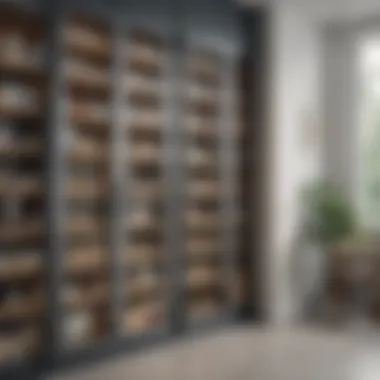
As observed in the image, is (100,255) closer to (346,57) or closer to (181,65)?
(181,65)

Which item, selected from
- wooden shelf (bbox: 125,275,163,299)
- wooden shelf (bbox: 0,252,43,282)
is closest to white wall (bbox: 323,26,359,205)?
wooden shelf (bbox: 125,275,163,299)

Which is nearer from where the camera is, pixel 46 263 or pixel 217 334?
pixel 46 263

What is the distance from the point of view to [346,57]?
7.84 meters

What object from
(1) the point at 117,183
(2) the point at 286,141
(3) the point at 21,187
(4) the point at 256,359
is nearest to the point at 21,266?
(3) the point at 21,187

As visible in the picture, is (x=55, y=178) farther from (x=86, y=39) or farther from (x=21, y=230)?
(x=86, y=39)

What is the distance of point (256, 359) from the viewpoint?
545 cm

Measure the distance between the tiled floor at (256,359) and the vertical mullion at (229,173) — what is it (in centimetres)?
50

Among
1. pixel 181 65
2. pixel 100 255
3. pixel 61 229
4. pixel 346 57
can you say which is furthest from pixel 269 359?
pixel 346 57

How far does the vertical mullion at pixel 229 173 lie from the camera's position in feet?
22.1

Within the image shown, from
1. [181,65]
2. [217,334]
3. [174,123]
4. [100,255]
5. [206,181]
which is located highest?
[181,65]

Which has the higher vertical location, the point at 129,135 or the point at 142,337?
the point at 129,135

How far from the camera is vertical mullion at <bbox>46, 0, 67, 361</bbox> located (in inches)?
193

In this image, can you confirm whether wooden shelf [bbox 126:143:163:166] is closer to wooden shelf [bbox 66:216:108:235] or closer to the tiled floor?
wooden shelf [bbox 66:216:108:235]

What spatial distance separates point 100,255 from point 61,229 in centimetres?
54
